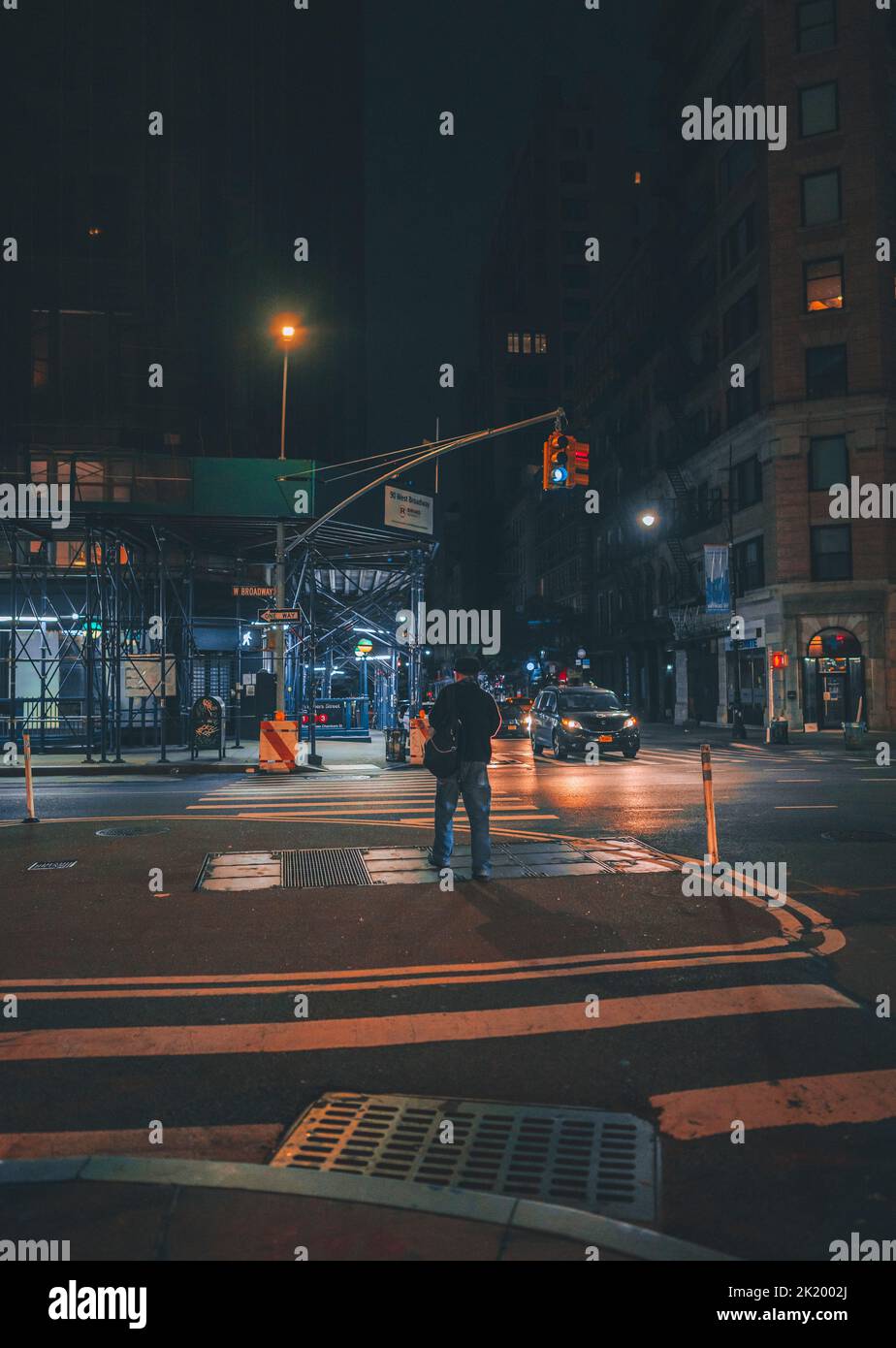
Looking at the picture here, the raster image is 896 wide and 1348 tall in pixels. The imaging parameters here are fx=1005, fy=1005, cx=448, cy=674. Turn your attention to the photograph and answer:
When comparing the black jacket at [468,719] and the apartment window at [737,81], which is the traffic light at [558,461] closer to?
the black jacket at [468,719]

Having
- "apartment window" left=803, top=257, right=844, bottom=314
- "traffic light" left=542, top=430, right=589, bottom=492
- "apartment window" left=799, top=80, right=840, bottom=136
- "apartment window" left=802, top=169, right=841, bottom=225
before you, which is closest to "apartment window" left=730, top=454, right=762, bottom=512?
"apartment window" left=803, top=257, right=844, bottom=314

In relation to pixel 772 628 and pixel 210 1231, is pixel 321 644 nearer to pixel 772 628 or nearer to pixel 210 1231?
pixel 772 628

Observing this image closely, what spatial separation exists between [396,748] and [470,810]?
51.5 feet

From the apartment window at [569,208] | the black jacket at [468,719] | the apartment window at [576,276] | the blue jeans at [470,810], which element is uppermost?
the apartment window at [569,208]

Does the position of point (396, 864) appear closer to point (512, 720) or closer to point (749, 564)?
point (512, 720)

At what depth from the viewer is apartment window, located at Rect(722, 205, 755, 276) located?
42.0 meters

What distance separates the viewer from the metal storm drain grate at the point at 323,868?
9.15 m

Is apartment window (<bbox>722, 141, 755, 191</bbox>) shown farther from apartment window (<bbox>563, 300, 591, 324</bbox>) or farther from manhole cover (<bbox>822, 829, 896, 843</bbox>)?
apartment window (<bbox>563, 300, 591, 324</bbox>)

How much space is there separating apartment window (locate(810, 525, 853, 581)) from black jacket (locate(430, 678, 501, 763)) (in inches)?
1255

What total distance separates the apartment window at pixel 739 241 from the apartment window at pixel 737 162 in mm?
1718

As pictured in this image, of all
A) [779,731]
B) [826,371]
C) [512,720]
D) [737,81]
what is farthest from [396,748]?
[737,81]

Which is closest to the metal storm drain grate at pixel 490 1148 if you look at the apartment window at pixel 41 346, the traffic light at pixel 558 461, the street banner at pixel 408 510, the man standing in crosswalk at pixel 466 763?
the man standing in crosswalk at pixel 466 763

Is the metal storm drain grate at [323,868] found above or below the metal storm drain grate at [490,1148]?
below
